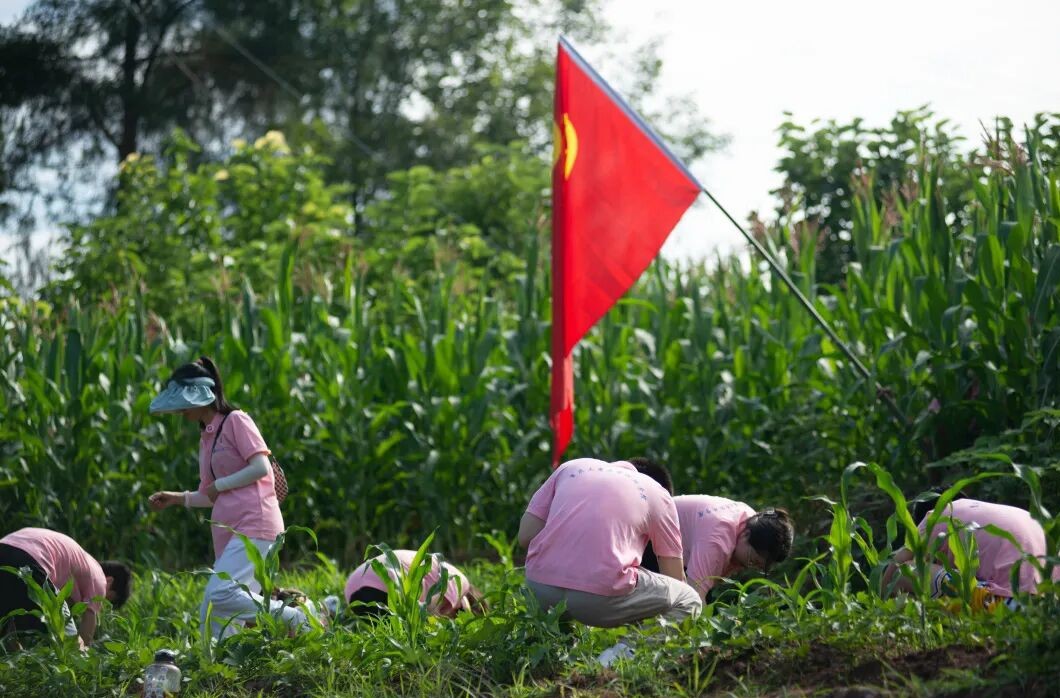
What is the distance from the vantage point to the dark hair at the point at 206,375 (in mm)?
6176

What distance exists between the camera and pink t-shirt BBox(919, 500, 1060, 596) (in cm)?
489

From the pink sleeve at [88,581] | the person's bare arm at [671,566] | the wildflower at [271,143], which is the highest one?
the wildflower at [271,143]

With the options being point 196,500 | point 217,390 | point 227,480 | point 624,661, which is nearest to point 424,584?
point 227,480

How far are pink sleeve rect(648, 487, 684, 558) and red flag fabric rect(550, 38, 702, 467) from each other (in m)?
1.58

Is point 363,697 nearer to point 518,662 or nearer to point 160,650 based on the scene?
point 518,662

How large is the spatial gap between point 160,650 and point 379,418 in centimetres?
397

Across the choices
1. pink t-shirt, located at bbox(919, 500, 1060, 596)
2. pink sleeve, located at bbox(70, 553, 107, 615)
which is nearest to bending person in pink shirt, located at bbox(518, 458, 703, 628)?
pink t-shirt, located at bbox(919, 500, 1060, 596)

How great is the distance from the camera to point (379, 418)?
8867 mm

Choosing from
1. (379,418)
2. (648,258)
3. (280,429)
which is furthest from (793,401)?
(280,429)

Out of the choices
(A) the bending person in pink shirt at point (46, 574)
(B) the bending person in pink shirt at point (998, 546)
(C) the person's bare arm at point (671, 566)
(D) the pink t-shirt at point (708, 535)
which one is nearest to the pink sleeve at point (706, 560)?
(D) the pink t-shirt at point (708, 535)

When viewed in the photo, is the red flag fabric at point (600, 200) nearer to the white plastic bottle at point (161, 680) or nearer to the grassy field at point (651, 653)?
the grassy field at point (651, 653)

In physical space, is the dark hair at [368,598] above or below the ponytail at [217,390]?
below

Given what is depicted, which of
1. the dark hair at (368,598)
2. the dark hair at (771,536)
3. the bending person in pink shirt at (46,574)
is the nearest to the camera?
the dark hair at (771,536)

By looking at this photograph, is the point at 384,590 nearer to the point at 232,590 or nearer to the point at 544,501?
the point at 232,590
